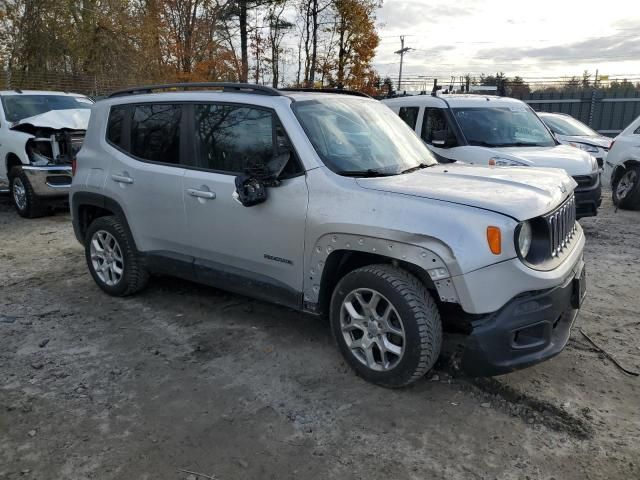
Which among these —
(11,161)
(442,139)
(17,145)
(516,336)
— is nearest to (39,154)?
(17,145)

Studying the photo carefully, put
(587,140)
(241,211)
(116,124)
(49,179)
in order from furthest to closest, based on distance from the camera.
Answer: (587,140), (49,179), (116,124), (241,211)

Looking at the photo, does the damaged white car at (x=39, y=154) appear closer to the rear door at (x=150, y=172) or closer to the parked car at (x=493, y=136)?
the rear door at (x=150, y=172)

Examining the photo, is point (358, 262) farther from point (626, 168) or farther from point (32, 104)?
point (32, 104)

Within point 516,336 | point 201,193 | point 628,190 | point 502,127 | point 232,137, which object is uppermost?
point 502,127

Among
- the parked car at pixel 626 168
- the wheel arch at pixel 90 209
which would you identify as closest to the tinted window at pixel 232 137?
the wheel arch at pixel 90 209

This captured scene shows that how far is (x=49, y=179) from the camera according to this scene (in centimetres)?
841

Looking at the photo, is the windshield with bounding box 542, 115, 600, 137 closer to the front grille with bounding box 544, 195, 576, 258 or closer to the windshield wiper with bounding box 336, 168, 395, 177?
the front grille with bounding box 544, 195, 576, 258

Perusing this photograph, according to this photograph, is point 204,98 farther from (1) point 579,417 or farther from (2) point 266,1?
(2) point 266,1

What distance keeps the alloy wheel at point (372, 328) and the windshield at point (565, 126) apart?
10014mm

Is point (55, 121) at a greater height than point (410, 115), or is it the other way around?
point (410, 115)

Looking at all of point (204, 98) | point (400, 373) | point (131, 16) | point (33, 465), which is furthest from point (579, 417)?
point (131, 16)

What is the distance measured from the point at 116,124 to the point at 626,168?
26.8 ft

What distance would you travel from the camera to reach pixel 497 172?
3961mm

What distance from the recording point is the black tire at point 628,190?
891 cm
